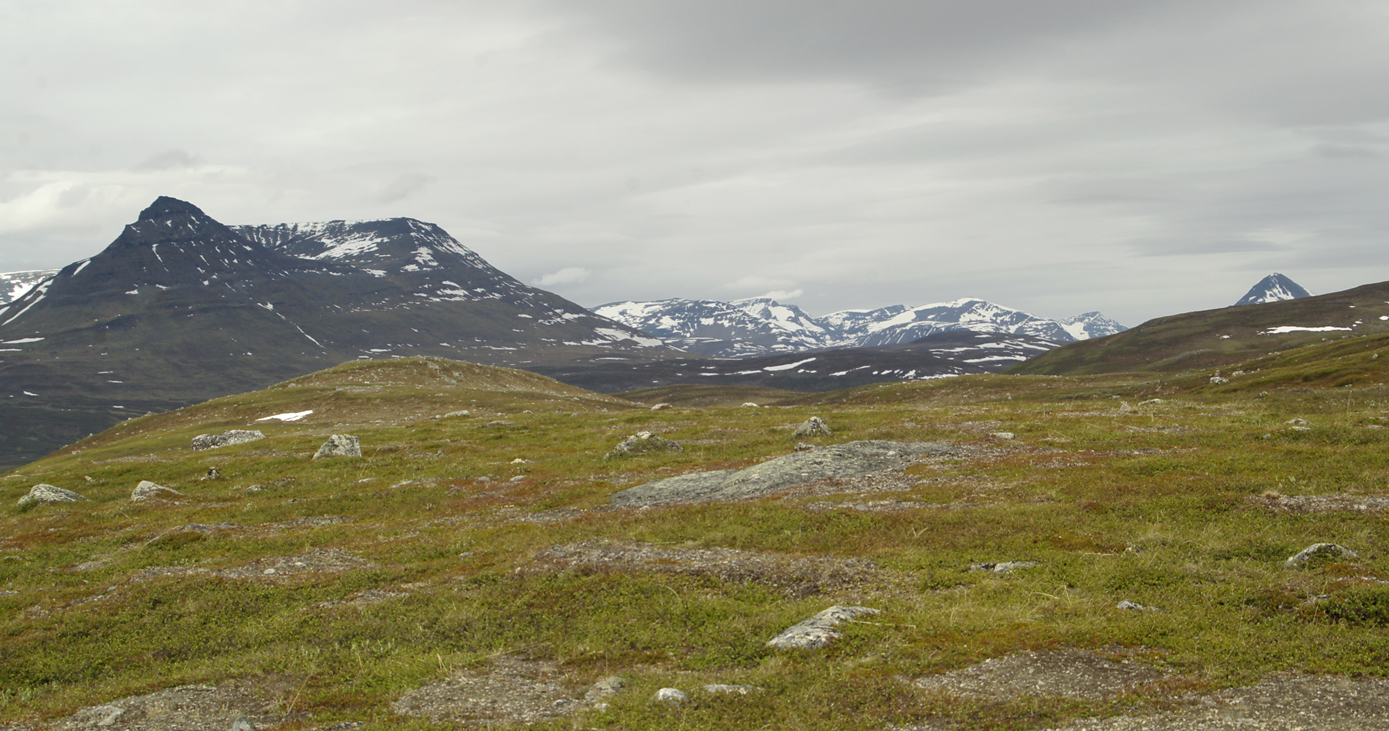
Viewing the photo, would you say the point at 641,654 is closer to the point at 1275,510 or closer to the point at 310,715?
the point at 310,715

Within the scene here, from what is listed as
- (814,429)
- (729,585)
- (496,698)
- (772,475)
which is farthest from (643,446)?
(496,698)

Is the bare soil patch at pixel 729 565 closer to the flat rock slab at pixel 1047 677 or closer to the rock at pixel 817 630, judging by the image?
the rock at pixel 817 630

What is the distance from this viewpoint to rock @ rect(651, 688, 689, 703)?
13664mm

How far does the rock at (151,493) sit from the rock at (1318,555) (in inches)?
2183

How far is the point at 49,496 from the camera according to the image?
4700 cm

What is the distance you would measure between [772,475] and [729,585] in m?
16.2

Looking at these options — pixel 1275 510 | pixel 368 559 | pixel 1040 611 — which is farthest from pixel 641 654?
pixel 1275 510

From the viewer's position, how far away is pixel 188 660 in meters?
19.1

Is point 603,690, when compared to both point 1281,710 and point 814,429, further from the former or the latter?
point 814,429

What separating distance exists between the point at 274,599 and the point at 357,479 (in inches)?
1082

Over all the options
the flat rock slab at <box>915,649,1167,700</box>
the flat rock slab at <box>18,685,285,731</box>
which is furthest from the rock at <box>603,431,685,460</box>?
the flat rock slab at <box>915,649,1167,700</box>

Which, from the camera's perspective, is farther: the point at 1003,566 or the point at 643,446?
the point at 643,446

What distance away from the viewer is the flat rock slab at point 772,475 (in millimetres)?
35469

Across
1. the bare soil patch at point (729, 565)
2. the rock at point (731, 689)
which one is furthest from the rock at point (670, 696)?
the bare soil patch at point (729, 565)
